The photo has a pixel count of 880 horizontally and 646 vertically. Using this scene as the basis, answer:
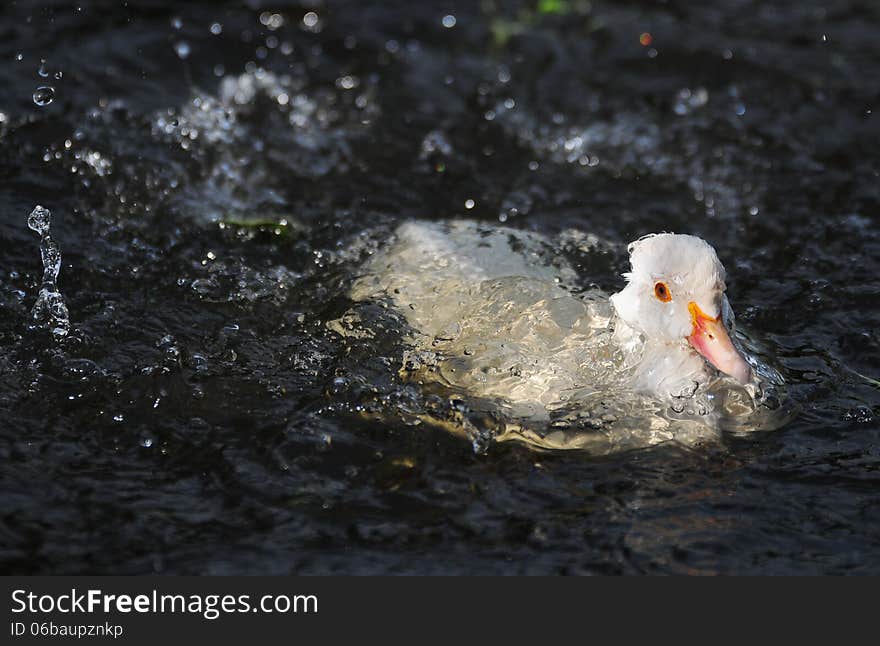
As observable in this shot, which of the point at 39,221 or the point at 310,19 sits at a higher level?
the point at 310,19

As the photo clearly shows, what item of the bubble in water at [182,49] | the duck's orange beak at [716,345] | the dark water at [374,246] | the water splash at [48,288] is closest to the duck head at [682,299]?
the duck's orange beak at [716,345]

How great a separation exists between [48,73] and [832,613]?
5632mm

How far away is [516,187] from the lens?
599 cm

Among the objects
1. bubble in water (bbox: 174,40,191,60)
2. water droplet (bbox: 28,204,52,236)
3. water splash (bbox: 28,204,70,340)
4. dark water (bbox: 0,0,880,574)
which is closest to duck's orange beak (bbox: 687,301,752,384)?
dark water (bbox: 0,0,880,574)

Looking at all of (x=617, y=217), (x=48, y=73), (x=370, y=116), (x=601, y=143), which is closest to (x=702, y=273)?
(x=617, y=217)

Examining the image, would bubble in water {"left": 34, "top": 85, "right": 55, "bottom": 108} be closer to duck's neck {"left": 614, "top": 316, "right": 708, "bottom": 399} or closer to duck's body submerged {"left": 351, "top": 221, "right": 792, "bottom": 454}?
duck's body submerged {"left": 351, "top": 221, "right": 792, "bottom": 454}

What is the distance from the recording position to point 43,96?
249 inches

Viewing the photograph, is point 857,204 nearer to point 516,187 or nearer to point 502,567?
point 516,187

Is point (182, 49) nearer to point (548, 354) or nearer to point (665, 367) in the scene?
point (548, 354)

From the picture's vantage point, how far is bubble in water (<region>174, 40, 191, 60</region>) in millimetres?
7105

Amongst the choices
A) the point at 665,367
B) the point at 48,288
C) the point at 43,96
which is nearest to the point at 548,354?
the point at 665,367

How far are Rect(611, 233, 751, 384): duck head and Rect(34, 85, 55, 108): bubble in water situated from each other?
3.91 meters

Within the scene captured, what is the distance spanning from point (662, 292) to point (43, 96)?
414 cm

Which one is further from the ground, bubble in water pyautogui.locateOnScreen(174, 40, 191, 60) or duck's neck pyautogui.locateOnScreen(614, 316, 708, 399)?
bubble in water pyautogui.locateOnScreen(174, 40, 191, 60)
